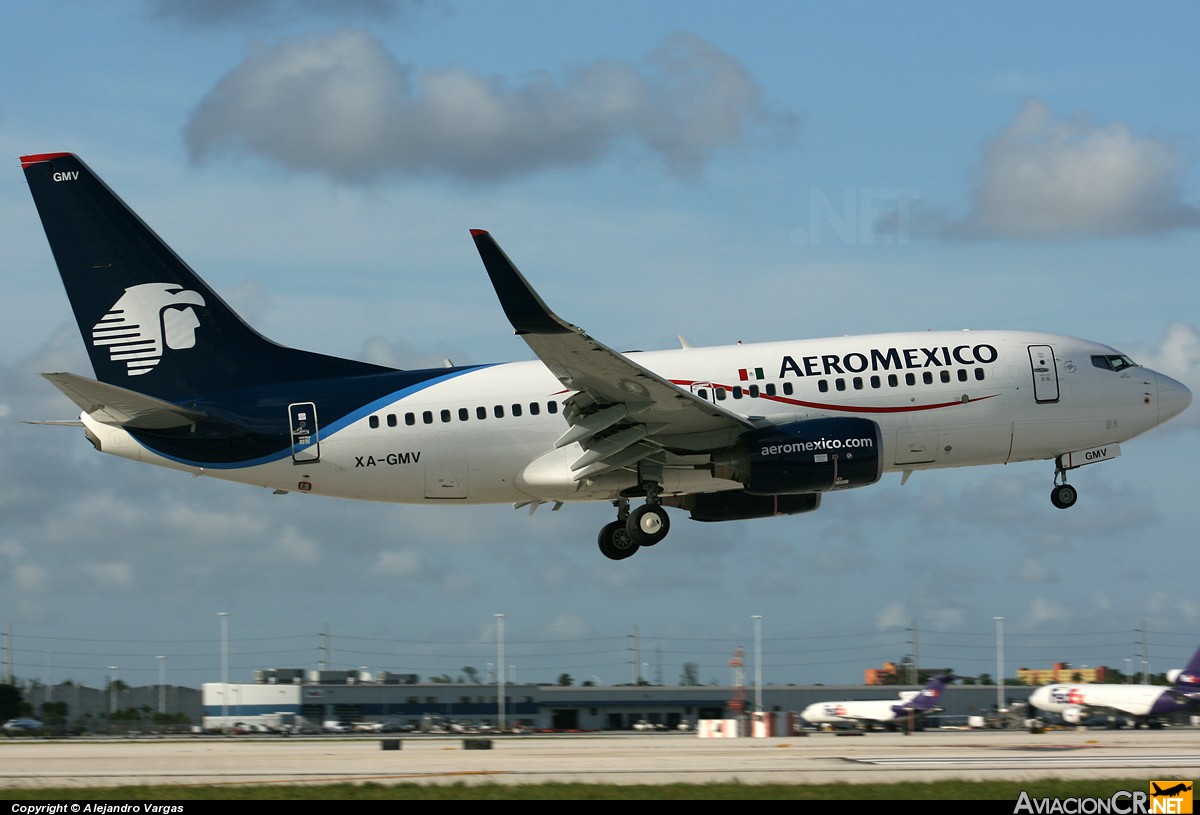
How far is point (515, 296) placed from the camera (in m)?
36.9

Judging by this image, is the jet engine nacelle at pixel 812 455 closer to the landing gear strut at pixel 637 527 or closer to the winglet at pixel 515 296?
the landing gear strut at pixel 637 527

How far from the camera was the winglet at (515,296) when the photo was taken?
35.9 metres

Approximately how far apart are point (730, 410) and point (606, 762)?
10991 millimetres

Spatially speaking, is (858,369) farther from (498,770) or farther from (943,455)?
(498,770)

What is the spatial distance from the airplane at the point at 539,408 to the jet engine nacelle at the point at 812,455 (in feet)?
0.18

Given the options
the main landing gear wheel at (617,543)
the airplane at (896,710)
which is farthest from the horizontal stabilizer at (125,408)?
the airplane at (896,710)

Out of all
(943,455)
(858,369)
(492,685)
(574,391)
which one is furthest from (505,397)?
(492,685)

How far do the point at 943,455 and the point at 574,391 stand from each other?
11.2 m

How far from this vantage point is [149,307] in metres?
44.0

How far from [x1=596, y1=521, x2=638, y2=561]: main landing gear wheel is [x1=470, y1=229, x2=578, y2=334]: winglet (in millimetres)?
9173

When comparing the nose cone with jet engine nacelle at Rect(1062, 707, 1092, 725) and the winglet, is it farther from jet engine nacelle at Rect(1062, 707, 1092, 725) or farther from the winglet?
jet engine nacelle at Rect(1062, 707, 1092, 725)

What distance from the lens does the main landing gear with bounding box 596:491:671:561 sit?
44.0m

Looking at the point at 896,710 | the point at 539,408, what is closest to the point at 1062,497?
the point at 539,408

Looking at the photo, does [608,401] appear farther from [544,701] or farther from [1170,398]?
[544,701]
